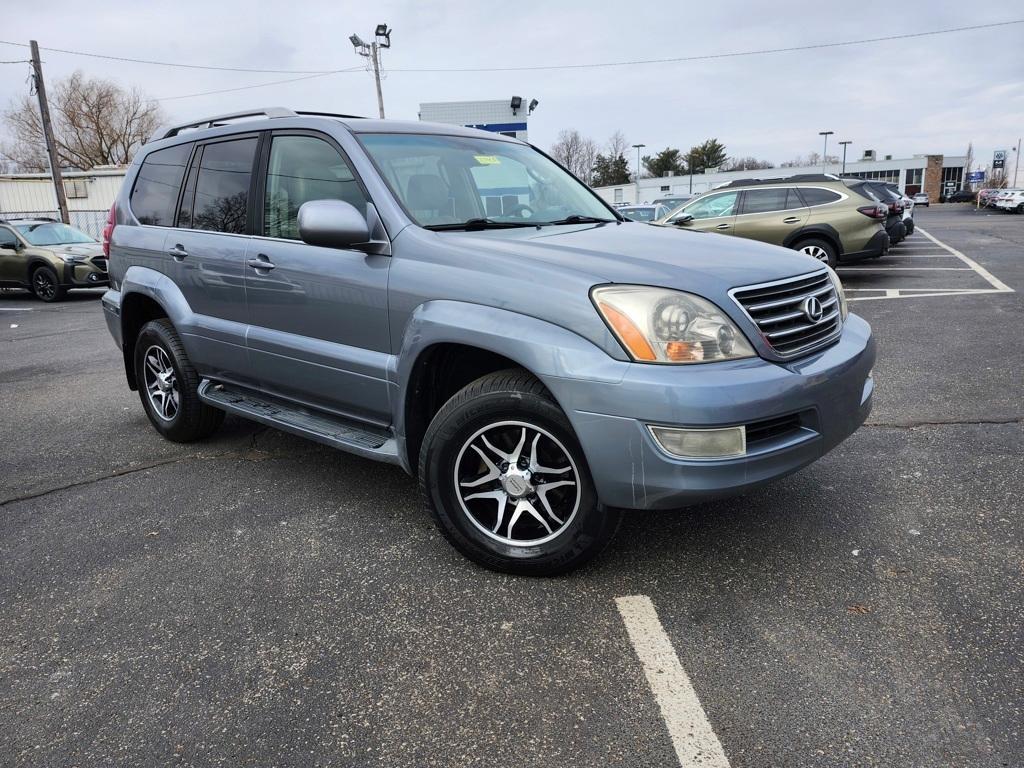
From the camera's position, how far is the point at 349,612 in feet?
8.94

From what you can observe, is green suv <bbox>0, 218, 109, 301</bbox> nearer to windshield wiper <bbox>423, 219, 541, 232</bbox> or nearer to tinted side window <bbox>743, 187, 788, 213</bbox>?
tinted side window <bbox>743, 187, 788, 213</bbox>

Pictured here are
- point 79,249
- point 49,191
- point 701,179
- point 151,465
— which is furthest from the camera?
point 701,179

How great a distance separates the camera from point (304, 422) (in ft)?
11.8

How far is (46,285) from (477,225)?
13973 mm

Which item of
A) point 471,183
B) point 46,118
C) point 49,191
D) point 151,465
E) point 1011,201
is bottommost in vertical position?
point 151,465

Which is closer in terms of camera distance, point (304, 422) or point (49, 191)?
point (304, 422)

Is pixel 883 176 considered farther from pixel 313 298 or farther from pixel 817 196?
pixel 313 298

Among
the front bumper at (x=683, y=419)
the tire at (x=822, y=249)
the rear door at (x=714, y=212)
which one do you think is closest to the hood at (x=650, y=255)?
the front bumper at (x=683, y=419)

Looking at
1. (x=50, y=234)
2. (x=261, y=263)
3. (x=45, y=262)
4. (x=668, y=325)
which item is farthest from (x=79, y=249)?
(x=668, y=325)

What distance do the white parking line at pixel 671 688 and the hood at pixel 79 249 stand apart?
14.5 m

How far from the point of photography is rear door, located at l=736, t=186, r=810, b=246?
38.9 ft

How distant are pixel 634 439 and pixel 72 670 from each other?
203 centimetres

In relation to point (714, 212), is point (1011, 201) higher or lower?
lower

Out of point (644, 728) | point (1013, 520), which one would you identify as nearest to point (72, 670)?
point (644, 728)
